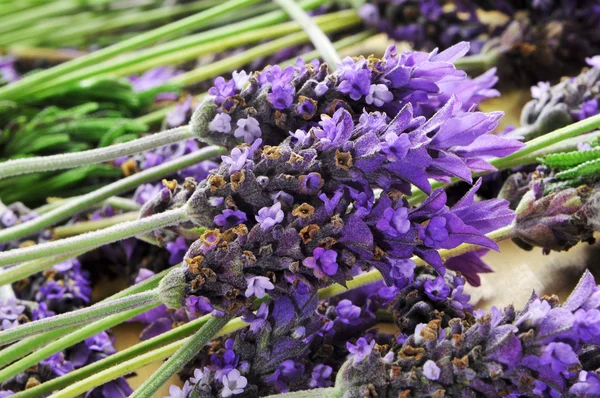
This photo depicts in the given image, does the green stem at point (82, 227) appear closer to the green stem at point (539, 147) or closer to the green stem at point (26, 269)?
the green stem at point (26, 269)

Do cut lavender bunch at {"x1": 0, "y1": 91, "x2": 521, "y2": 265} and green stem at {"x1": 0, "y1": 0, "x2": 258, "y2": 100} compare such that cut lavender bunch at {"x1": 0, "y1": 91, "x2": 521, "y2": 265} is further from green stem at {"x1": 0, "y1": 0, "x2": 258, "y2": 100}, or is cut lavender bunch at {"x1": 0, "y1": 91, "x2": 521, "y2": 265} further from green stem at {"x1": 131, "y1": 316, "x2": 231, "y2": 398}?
green stem at {"x1": 0, "y1": 0, "x2": 258, "y2": 100}

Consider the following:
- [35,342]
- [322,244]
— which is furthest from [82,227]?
[322,244]

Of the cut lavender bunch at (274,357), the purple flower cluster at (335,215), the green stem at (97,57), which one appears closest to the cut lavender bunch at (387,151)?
the purple flower cluster at (335,215)

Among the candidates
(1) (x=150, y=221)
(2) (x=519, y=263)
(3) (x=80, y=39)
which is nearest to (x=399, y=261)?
(1) (x=150, y=221)

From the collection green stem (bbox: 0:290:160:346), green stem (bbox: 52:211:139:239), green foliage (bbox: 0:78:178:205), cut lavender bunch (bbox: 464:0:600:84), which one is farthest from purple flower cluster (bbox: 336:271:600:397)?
cut lavender bunch (bbox: 464:0:600:84)

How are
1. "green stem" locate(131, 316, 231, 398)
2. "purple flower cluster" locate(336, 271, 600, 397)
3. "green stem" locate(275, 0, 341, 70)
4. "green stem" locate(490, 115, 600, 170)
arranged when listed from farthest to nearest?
"green stem" locate(275, 0, 341, 70)
"green stem" locate(490, 115, 600, 170)
"green stem" locate(131, 316, 231, 398)
"purple flower cluster" locate(336, 271, 600, 397)

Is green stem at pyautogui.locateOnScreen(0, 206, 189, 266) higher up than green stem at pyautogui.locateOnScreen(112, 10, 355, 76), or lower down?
lower down

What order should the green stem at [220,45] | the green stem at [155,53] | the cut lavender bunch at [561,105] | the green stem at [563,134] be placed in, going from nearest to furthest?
the green stem at [563,134] → the cut lavender bunch at [561,105] → the green stem at [155,53] → the green stem at [220,45]

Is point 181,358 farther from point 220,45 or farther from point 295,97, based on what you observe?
point 220,45
